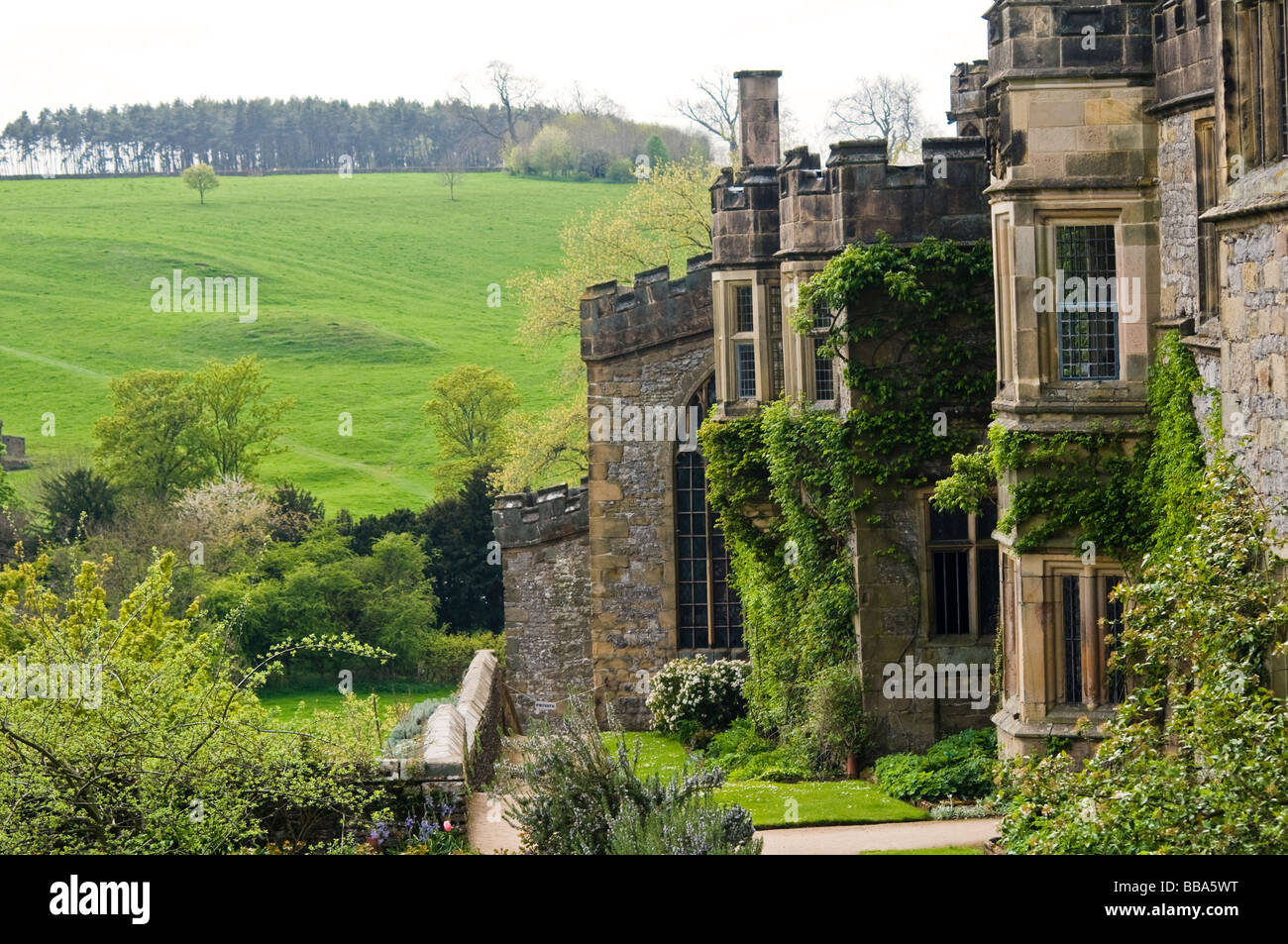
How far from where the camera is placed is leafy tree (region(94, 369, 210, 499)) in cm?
5391

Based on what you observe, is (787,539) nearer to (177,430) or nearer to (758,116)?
(758,116)

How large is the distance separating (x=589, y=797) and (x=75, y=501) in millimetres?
42350

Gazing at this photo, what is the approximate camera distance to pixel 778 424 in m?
19.1

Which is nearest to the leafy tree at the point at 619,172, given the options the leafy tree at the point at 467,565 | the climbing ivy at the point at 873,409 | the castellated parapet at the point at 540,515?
the leafy tree at the point at 467,565

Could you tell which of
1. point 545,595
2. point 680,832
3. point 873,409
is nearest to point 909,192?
point 873,409

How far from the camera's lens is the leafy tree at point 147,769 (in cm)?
1012

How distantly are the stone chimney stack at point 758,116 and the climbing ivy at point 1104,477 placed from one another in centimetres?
1118

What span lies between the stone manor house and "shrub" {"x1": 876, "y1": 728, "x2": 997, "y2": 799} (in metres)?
0.64

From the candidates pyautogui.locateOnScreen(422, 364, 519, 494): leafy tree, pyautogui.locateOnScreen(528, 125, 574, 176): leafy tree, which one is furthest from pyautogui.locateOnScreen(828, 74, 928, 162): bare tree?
pyautogui.locateOnScreen(528, 125, 574, 176): leafy tree

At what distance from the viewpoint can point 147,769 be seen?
408 inches

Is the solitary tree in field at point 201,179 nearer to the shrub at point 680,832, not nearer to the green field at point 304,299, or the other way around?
the green field at point 304,299
